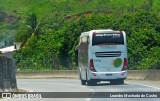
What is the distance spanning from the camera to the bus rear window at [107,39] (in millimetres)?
34438

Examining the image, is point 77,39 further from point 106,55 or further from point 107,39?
point 106,55

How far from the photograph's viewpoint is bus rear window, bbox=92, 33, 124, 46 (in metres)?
34.4

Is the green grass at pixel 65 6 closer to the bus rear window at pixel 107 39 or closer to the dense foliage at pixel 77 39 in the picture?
the dense foliage at pixel 77 39

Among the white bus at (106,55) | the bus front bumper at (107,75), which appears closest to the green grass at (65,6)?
the white bus at (106,55)

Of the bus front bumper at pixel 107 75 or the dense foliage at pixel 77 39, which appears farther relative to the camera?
the dense foliage at pixel 77 39

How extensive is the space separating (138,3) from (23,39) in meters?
49.1

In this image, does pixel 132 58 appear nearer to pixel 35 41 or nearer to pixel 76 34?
pixel 76 34

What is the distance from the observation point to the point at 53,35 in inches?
3258

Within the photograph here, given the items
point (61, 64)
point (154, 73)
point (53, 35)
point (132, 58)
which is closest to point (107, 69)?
point (154, 73)

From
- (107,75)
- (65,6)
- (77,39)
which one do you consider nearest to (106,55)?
(107,75)

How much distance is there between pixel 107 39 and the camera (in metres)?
34.6

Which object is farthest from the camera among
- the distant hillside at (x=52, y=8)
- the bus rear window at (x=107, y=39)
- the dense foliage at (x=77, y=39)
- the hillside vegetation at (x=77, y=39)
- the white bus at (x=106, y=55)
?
the distant hillside at (x=52, y=8)

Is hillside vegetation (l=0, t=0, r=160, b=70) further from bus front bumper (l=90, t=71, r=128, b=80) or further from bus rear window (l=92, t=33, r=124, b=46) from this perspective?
bus rear window (l=92, t=33, r=124, b=46)

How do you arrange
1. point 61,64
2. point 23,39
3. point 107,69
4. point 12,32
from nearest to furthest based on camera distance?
point 107,69 < point 61,64 < point 23,39 < point 12,32
